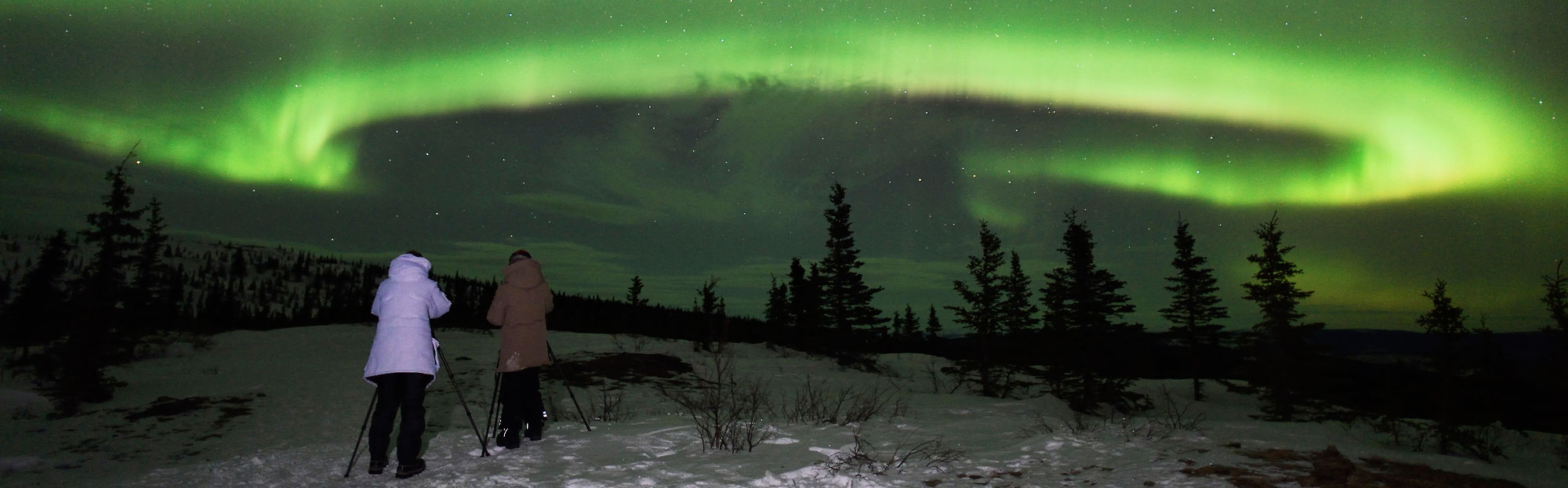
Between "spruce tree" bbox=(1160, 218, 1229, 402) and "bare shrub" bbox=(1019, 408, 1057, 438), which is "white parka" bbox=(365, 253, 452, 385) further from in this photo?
"spruce tree" bbox=(1160, 218, 1229, 402)

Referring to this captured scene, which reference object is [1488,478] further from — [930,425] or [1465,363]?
[1465,363]

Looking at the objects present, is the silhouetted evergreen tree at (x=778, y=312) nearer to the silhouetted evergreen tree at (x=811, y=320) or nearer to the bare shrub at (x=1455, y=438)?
the silhouetted evergreen tree at (x=811, y=320)

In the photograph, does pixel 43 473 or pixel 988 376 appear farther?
pixel 988 376

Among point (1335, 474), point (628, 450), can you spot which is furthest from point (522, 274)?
point (1335, 474)

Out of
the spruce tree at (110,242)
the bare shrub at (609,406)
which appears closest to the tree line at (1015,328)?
the spruce tree at (110,242)

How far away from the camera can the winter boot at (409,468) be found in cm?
580

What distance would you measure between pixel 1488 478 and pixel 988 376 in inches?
1151

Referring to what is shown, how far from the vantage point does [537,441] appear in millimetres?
7297

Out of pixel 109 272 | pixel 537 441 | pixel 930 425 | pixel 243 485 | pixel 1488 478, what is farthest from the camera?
pixel 109 272

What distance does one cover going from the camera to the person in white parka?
230 inches

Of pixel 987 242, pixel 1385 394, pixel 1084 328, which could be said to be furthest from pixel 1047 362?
pixel 1385 394

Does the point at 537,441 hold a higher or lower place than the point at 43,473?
higher

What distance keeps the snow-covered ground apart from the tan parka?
92 cm

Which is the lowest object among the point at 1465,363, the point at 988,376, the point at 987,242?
the point at 988,376
